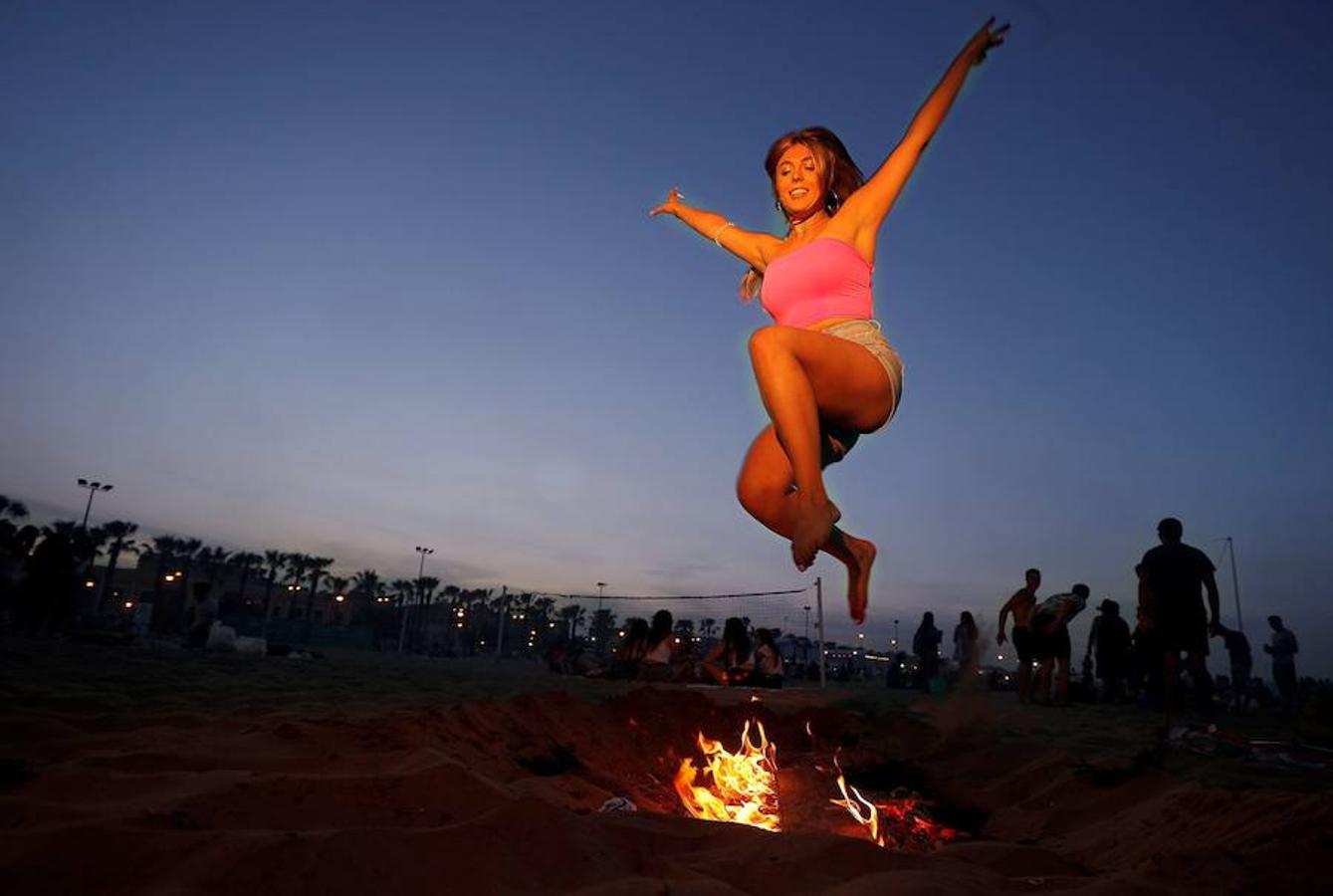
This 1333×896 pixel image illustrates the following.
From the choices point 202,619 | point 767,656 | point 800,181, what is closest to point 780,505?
point 800,181

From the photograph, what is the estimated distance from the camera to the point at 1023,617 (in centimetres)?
900

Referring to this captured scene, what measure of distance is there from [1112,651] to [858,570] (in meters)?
8.35

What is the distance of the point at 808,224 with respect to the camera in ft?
10.8

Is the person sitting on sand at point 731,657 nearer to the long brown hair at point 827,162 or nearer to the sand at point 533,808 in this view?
the sand at point 533,808

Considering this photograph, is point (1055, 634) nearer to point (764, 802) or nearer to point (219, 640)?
point (764, 802)

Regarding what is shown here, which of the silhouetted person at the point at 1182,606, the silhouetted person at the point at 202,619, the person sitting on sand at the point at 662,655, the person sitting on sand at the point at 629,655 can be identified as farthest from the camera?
the silhouetted person at the point at 202,619

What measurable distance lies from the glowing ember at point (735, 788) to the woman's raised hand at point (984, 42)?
3424 mm

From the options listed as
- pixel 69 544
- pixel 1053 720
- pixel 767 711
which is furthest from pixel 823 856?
pixel 69 544

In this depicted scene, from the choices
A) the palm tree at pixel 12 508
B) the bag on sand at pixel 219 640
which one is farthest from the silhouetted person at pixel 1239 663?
the palm tree at pixel 12 508

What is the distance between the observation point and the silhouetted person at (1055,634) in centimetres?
845

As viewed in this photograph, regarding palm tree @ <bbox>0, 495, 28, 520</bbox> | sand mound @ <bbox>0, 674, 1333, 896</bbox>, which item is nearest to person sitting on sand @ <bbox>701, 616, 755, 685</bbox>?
sand mound @ <bbox>0, 674, 1333, 896</bbox>

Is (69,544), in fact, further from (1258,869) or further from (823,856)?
(1258,869)

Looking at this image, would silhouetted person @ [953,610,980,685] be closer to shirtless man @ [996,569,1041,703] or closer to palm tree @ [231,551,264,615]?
shirtless man @ [996,569,1041,703]

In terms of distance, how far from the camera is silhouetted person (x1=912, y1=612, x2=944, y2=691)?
1382cm
